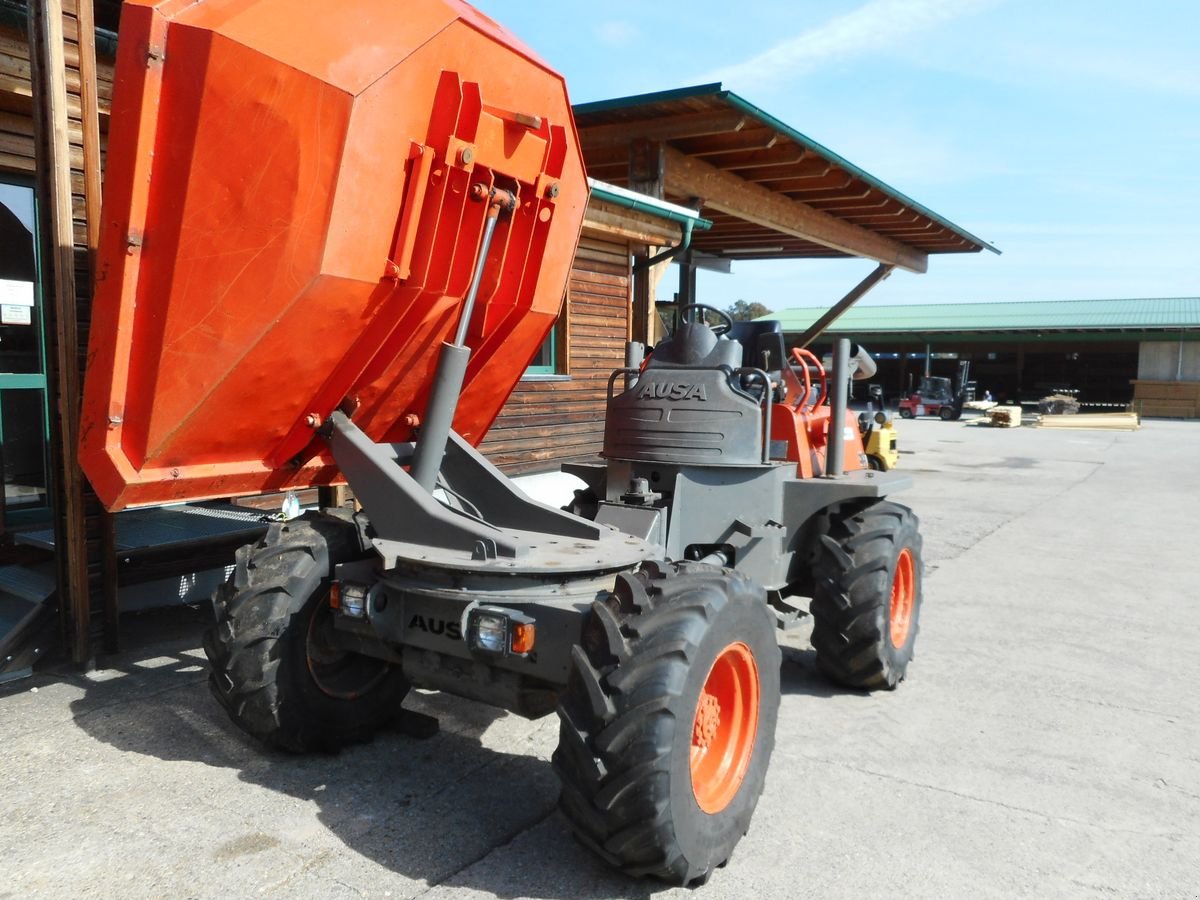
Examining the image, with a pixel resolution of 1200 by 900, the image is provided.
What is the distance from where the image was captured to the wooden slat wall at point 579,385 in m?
8.67

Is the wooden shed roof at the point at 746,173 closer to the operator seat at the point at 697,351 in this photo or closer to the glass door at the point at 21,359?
the operator seat at the point at 697,351

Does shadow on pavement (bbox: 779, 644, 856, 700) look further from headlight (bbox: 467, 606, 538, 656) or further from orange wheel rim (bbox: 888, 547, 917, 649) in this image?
headlight (bbox: 467, 606, 538, 656)

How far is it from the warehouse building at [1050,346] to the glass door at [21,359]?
33043mm

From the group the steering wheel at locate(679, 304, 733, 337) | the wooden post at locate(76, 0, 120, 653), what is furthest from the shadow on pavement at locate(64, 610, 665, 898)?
the steering wheel at locate(679, 304, 733, 337)

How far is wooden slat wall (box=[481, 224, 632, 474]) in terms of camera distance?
8672 millimetres

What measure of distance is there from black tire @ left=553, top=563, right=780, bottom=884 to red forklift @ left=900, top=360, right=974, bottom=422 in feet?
105

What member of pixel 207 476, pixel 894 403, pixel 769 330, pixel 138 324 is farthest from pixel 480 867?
pixel 894 403

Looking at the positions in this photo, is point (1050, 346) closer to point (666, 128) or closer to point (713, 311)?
point (666, 128)

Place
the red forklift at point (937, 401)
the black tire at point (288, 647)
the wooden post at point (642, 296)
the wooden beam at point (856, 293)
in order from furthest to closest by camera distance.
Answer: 1. the red forklift at point (937, 401)
2. the wooden beam at point (856, 293)
3. the wooden post at point (642, 296)
4. the black tire at point (288, 647)

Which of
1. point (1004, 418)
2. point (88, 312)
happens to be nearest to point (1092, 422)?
point (1004, 418)

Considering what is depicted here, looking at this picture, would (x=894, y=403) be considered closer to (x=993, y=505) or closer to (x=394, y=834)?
(x=993, y=505)

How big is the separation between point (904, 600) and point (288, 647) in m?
3.45

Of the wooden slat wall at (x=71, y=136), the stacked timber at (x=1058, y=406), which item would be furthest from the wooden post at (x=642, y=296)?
the stacked timber at (x=1058, y=406)

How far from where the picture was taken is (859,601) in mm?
4684
